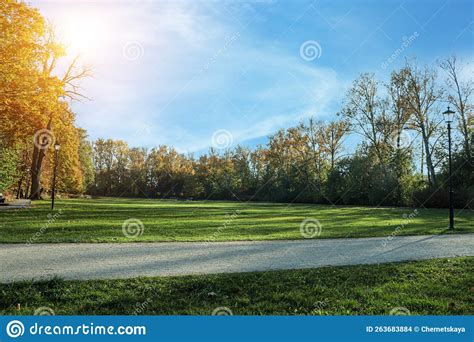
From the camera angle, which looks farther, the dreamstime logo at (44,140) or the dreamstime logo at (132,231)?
the dreamstime logo at (44,140)

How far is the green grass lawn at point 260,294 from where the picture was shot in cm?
464

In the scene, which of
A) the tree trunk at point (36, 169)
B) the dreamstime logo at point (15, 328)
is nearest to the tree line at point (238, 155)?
the tree trunk at point (36, 169)

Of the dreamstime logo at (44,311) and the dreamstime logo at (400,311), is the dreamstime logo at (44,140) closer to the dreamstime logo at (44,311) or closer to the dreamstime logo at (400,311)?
the dreamstime logo at (44,311)

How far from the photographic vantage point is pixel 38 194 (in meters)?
32.1

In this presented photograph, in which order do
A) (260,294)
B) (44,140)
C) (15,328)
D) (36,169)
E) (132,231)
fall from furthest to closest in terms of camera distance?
(36,169) → (44,140) → (132,231) → (260,294) → (15,328)

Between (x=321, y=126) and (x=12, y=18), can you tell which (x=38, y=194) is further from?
(x=321, y=126)

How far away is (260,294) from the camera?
5156 mm

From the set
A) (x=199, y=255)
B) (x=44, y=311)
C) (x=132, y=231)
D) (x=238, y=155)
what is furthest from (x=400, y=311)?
(x=238, y=155)

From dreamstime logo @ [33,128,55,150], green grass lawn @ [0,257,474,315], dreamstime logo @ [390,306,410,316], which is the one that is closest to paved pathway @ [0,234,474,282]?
green grass lawn @ [0,257,474,315]

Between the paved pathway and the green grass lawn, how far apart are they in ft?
2.31

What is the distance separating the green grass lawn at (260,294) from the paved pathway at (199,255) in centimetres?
71

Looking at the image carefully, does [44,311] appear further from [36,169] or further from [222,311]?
[36,169]

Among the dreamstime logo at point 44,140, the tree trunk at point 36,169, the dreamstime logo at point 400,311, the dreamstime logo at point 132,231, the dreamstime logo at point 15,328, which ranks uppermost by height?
the dreamstime logo at point 44,140

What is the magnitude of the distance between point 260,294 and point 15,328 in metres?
2.96
